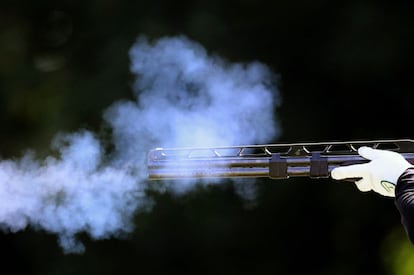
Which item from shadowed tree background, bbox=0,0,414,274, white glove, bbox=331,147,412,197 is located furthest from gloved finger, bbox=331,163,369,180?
shadowed tree background, bbox=0,0,414,274

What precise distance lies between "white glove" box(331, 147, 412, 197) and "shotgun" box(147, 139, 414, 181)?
8cm

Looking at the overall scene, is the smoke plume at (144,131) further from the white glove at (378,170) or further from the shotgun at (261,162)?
the white glove at (378,170)

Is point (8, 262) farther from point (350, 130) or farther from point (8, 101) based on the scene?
point (350, 130)

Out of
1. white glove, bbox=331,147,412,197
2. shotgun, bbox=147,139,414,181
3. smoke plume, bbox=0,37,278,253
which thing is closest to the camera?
white glove, bbox=331,147,412,197

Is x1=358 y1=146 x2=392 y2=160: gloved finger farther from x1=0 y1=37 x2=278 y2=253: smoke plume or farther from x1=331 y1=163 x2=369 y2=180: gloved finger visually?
x1=0 y1=37 x2=278 y2=253: smoke plume

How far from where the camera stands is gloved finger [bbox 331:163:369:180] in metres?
2.11

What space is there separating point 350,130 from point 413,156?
0.85m

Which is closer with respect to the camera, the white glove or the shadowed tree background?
the white glove

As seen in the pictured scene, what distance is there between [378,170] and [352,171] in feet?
0.39

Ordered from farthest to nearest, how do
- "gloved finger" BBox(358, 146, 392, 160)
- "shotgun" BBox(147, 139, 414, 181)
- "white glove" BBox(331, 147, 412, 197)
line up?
"shotgun" BBox(147, 139, 414, 181) < "gloved finger" BBox(358, 146, 392, 160) < "white glove" BBox(331, 147, 412, 197)

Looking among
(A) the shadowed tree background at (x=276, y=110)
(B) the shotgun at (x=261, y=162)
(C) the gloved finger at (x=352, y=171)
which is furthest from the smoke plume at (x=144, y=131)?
(C) the gloved finger at (x=352, y=171)

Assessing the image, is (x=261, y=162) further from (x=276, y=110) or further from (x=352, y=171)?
(x=276, y=110)

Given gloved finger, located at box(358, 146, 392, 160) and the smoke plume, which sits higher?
the smoke plume

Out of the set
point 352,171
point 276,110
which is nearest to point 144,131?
point 276,110
